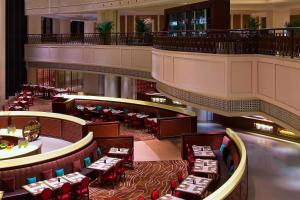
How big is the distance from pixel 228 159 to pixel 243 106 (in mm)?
4077

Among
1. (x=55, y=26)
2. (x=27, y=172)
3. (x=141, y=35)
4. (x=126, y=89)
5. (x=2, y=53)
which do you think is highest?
(x=55, y=26)

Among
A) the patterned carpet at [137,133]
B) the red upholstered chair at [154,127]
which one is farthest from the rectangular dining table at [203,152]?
the red upholstered chair at [154,127]

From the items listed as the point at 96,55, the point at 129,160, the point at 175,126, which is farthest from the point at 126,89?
the point at 129,160

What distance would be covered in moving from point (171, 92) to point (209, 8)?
313 cm

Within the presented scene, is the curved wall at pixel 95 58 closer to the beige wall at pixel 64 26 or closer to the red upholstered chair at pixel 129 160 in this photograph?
the red upholstered chair at pixel 129 160

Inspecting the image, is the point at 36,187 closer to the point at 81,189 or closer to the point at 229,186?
the point at 81,189

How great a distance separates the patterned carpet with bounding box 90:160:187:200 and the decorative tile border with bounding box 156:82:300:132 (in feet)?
8.31


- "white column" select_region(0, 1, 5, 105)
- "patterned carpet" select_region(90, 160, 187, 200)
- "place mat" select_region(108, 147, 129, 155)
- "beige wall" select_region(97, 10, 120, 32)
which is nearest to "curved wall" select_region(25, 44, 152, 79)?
"beige wall" select_region(97, 10, 120, 32)

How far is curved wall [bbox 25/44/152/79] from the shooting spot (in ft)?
78.1

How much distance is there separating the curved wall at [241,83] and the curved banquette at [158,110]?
17.8ft

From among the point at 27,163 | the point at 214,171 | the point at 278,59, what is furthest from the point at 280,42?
the point at 27,163

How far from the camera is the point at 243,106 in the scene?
1237cm

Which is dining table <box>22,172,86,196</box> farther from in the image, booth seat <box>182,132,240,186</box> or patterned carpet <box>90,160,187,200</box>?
booth seat <box>182,132,240,186</box>

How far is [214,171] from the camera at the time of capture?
13.7 m
